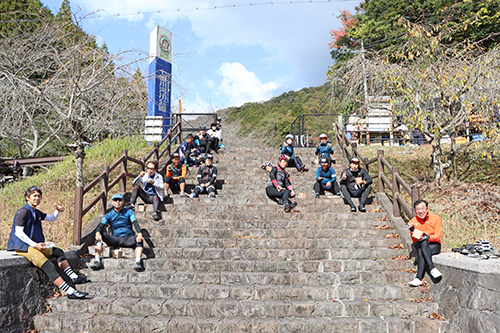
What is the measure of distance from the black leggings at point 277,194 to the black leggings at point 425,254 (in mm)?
3082

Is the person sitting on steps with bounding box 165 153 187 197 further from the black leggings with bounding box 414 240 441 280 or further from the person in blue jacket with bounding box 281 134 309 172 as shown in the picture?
the black leggings with bounding box 414 240 441 280

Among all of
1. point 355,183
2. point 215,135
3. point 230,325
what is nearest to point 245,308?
point 230,325

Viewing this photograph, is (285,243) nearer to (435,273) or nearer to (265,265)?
(265,265)

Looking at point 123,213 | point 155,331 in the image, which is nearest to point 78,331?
point 155,331

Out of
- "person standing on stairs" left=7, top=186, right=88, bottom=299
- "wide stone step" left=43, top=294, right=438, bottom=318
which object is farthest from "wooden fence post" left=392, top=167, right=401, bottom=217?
"person standing on stairs" left=7, top=186, right=88, bottom=299

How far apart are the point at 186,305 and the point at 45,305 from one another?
198 cm

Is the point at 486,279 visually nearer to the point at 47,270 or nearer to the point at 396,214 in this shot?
the point at 396,214

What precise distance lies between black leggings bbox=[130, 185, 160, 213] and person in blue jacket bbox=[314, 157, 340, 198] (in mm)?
3765

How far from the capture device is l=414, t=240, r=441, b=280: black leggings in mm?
4980

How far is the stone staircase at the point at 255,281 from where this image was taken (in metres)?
4.38

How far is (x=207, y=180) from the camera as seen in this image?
8516 mm

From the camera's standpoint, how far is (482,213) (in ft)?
25.0

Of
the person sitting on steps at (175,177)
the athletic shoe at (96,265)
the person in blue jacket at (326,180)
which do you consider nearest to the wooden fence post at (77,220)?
the athletic shoe at (96,265)

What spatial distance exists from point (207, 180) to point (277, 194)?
6.19ft
